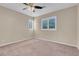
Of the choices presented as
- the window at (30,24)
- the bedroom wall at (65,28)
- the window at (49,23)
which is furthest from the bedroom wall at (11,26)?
the bedroom wall at (65,28)

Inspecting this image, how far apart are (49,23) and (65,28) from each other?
1512mm

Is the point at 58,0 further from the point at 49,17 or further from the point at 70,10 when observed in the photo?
the point at 49,17

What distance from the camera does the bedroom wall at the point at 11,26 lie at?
4.16m

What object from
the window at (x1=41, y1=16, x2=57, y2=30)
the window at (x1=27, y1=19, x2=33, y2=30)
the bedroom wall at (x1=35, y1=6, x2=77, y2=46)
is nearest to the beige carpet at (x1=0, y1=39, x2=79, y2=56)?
the bedroom wall at (x1=35, y1=6, x2=77, y2=46)

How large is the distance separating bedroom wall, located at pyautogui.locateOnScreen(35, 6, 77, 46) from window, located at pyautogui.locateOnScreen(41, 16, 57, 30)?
27cm

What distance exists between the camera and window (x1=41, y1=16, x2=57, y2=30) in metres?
5.45

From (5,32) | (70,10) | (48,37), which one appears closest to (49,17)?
(48,37)

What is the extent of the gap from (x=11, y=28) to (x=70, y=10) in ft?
10.4

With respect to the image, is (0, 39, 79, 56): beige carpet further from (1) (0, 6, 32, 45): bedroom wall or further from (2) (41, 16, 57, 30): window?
(2) (41, 16, 57, 30): window

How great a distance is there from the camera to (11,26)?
187 inches

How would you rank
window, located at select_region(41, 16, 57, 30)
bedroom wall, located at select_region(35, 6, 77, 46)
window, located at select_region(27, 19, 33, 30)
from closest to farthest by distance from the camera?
bedroom wall, located at select_region(35, 6, 77, 46), window, located at select_region(41, 16, 57, 30), window, located at select_region(27, 19, 33, 30)

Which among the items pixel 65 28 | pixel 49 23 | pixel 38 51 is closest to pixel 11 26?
pixel 38 51

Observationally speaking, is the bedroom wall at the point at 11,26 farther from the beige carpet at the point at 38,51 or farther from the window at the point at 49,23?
the window at the point at 49,23

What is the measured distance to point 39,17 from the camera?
264 inches
